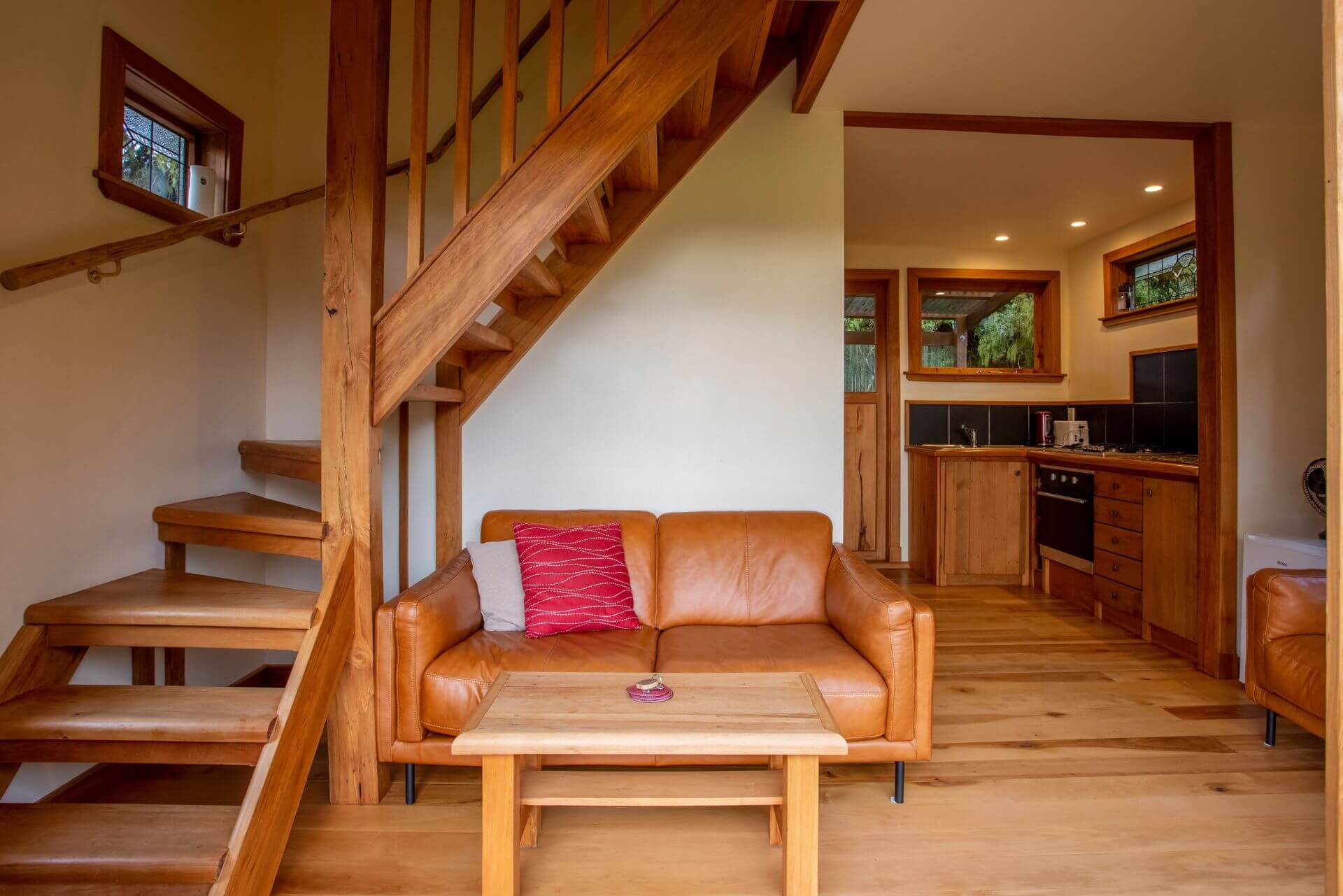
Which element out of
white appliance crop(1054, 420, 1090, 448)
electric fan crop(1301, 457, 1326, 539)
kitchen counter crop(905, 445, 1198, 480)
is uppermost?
white appliance crop(1054, 420, 1090, 448)

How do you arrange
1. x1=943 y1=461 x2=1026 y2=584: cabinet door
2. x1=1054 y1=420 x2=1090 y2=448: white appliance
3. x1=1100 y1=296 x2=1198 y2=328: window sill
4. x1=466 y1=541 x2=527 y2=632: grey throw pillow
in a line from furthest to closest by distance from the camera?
x1=1054 y1=420 x2=1090 y2=448: white appliance → x1=943 y1=461 x2=1026 y2=584: cabinet door → x1=1100 y1=296 x2=1198 y2=328: window sill → x1=466 y1=541 x2=527 y2=632: grey throw pillow

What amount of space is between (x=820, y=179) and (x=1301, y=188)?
2232 millimetres

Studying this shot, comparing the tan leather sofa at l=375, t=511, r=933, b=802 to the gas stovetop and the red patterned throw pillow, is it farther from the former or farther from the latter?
the gas stovetop

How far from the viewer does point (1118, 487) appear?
13.0 ft

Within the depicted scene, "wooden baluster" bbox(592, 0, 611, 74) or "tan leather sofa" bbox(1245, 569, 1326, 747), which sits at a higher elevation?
"wooden baluster" bbox(592, 0, 611, 74)

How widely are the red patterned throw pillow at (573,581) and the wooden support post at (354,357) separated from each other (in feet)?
1.79

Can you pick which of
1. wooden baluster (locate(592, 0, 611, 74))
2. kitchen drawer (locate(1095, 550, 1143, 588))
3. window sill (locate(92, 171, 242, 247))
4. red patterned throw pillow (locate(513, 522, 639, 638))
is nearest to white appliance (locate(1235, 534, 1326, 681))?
kitchen drawer (locate(1095, 550, 1143, 588))

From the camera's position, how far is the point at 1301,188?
324cm

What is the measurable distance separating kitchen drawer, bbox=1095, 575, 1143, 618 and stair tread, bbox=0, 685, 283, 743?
4074mm

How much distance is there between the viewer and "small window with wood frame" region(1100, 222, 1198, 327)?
438 centimetres

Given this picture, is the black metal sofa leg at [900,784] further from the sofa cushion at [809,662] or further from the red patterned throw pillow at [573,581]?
the red patterned throw pillow at [573,581]

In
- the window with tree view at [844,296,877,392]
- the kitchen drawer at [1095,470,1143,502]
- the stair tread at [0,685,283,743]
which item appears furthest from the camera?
the window with tree view at [844,296,877,392]

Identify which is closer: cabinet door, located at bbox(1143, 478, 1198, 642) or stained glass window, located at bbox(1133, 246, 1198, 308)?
cabinet door, located at bbox(1143, 478, 1198, 642)

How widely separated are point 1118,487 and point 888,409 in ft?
5.97
